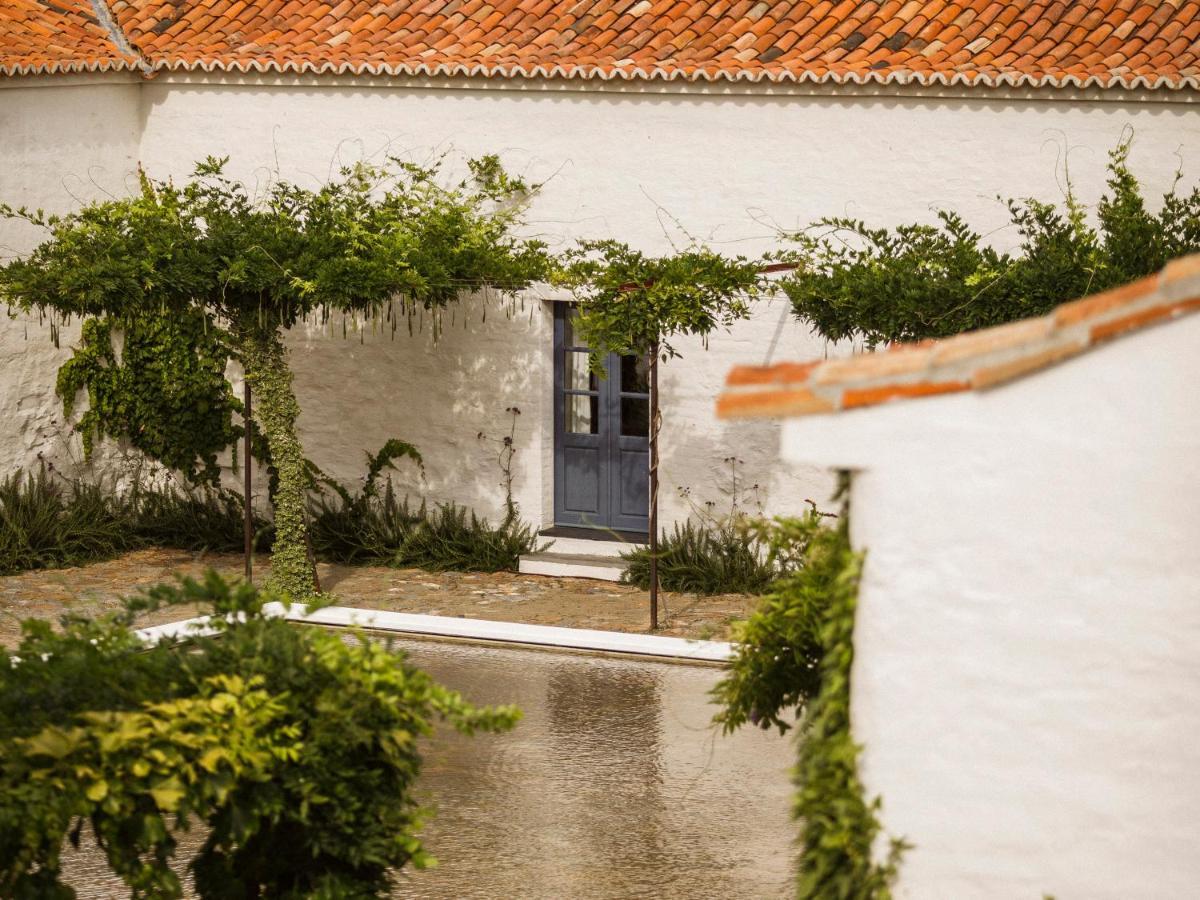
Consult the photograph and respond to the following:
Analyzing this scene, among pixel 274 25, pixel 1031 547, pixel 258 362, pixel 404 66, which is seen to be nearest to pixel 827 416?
pixel 1031 547

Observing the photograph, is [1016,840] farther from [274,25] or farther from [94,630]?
[274,25]

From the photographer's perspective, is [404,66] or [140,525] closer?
[404,66]

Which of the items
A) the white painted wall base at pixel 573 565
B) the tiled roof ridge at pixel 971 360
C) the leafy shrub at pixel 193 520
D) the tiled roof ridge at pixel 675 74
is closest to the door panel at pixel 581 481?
the white painted wall base at pixel 573 565

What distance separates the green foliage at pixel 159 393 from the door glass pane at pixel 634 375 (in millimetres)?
3361

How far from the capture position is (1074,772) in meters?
4.41

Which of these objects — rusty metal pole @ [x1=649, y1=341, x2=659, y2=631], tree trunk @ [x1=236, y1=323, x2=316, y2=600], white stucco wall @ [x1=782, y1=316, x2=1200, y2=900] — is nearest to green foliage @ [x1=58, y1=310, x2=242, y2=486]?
tree trunk @ [x1=236, y1=323, x2=316, y2=600]

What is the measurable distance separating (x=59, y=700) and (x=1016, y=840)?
2.82m

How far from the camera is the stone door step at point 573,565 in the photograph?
44.2ft

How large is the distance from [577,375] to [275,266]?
10.2 ft

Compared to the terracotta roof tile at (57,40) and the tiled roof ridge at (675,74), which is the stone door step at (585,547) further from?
the terracotta roof tile at (57,40)

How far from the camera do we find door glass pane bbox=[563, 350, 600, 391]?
1389 cm

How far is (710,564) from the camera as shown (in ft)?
42.5

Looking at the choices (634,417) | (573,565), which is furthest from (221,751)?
(634,417)

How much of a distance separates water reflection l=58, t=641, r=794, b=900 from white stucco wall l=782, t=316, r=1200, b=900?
300 centimetres
